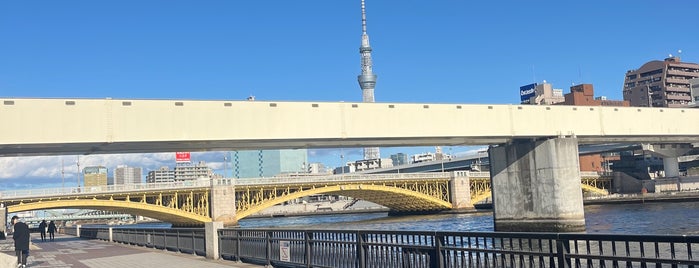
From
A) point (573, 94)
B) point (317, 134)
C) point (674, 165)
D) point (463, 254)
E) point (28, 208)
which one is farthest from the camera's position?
point (573, 94)

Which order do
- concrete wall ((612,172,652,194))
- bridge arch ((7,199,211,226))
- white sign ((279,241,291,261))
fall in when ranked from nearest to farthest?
1. white sign ((279,241,291,261))
2. bridge arch ((7,199,211,226))
3. concrete wall ((612,172,652,194))

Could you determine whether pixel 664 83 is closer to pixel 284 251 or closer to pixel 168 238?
pixel 168 238

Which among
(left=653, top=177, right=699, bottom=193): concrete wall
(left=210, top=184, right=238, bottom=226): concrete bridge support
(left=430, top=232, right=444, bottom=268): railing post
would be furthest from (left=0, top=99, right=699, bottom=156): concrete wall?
(left=653, top=177, right=699, bottom=193): concrete wall

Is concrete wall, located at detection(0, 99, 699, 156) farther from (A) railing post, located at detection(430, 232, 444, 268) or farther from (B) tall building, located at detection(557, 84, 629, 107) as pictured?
(B) tall building, located at detection(557, 84, 629, 107)

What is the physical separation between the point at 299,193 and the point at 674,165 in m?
62.5

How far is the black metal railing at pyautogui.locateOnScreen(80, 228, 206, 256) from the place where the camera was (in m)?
25.0

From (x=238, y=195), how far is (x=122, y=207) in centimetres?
2111

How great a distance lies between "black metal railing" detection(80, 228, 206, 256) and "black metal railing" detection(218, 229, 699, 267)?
2.99 m

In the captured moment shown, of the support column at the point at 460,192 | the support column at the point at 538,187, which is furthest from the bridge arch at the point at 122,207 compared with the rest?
the support column at the point at 460,192

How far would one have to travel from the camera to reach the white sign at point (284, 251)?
17812 millimetres

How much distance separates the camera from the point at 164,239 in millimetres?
29828

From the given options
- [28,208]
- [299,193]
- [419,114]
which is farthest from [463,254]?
[299,193]

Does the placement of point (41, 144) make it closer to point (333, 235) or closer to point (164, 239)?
point (164, 239)

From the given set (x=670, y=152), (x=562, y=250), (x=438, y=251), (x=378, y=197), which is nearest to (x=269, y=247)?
(x=438, y=251)
